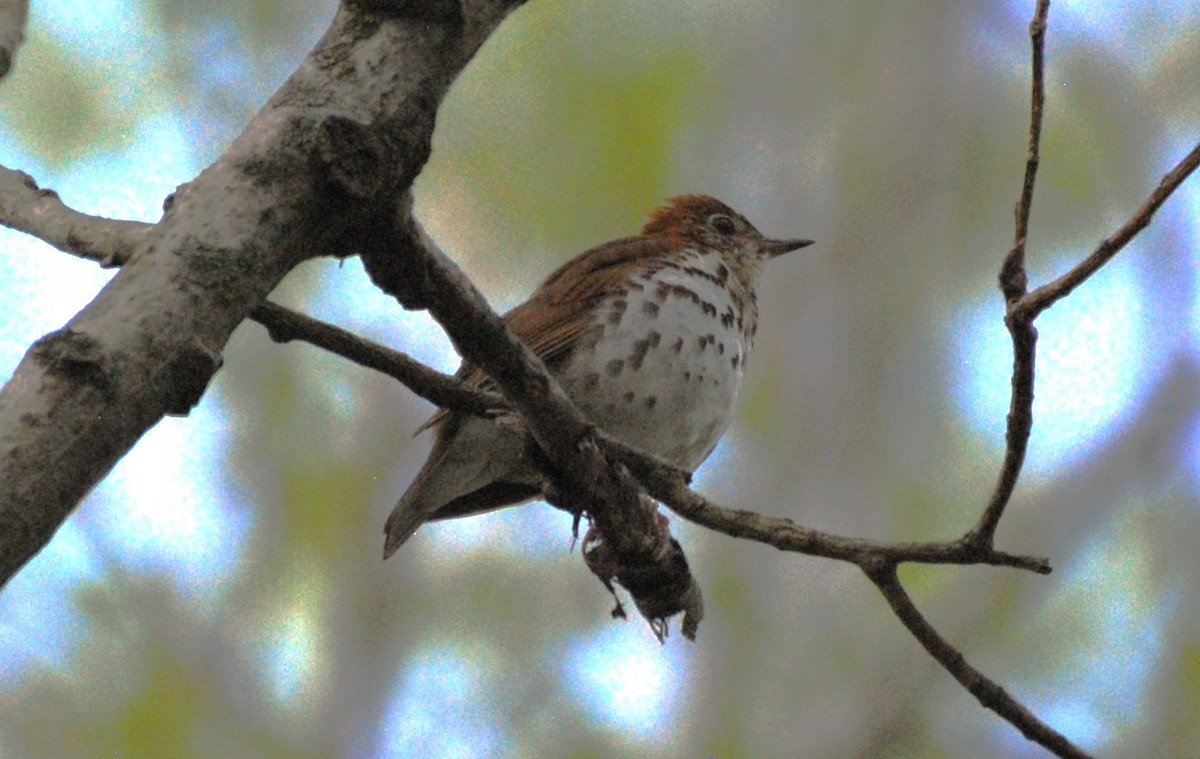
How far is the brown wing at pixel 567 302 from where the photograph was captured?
185 inches

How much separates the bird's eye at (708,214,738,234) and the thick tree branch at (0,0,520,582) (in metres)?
3.99

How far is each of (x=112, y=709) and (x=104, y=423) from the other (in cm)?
532

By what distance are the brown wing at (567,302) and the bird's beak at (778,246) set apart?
934 millimetres

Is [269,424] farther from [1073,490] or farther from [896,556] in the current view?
[896,556]

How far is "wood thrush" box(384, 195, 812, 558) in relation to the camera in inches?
179

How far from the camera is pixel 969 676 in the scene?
2.74 m

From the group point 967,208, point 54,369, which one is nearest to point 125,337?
point 54,369

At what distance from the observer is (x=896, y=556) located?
8.93 feet

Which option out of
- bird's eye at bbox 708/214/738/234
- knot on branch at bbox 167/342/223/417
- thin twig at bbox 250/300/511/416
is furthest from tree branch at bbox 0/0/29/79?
bird's eye at bbox 708/214/738/234

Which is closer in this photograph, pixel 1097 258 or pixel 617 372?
pixel 1097 258

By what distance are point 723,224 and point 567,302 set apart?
1.56 meters

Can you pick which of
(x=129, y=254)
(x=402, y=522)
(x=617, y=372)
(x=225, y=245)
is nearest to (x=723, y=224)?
(x=617, y=372)

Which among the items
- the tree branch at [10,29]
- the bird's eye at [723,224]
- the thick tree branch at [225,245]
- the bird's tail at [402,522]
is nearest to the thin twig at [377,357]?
the thick tree branch at [225,245]

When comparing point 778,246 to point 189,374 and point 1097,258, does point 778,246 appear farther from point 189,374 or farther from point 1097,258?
point 189,374
